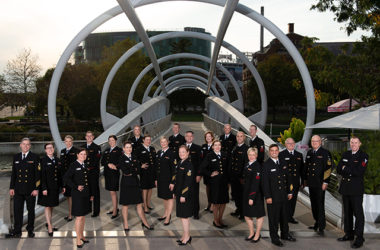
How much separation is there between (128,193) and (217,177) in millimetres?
1588

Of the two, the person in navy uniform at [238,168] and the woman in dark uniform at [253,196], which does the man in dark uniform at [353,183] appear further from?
the person in navy uniform at [238,168]

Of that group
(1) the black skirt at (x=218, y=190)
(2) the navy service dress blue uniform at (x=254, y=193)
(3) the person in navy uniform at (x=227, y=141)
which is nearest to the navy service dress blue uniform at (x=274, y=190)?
(2) the navy service dress blue uniform at (x=254, y=193)

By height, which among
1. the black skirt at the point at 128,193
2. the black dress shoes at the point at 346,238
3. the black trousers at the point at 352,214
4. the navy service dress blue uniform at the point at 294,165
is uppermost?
the navy service dress blue uniform at the point at 294,165

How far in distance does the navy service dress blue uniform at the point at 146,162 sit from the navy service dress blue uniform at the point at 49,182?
1.55 metres

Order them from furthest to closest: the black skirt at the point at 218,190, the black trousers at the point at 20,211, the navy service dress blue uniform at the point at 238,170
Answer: the navy service dress blue uniform at the point at 238,170
the black skirt at the point at 218,190
the black trousers at the point at 20,211

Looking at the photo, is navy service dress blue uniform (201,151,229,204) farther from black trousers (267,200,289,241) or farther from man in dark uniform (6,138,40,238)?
man in dark uniform (6,138,40,238)

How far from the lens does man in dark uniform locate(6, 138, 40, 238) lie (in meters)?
6.24

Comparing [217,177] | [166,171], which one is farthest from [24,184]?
[217,177]

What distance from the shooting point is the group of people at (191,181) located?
5910mm

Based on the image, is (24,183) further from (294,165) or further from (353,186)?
(353,186)

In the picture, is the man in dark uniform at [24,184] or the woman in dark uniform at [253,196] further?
the man in dark uniform at [24,184]

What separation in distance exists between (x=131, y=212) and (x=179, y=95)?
222 ft

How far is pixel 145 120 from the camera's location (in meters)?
29.4

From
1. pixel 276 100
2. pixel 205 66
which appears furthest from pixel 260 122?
pixel 205 66
